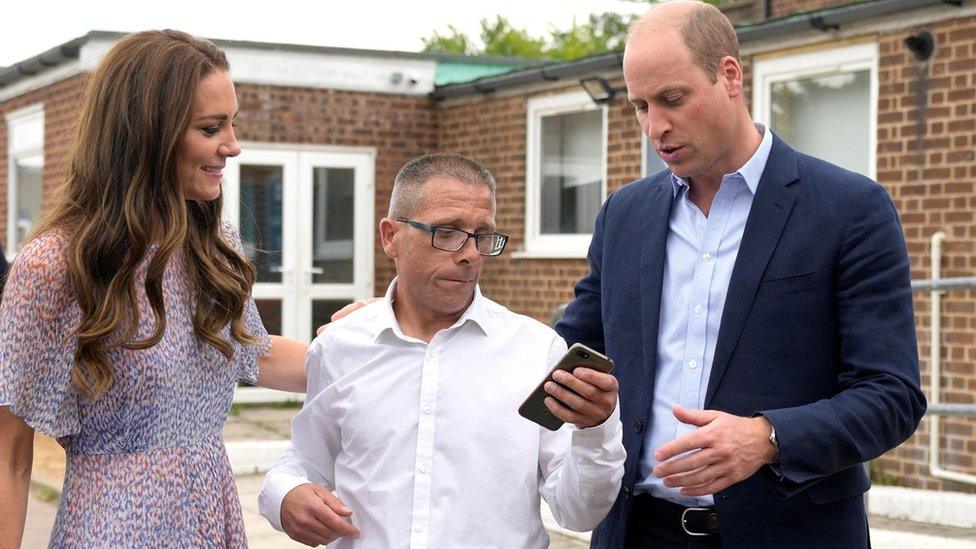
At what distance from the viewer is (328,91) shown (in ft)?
43.9

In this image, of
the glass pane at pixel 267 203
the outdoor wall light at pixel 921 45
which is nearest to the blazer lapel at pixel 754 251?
the outdoor wall light at pixel 921 45

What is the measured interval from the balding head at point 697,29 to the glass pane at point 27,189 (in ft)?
41.4

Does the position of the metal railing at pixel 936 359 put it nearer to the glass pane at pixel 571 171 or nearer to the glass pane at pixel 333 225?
the glass pane at pixel 571 171

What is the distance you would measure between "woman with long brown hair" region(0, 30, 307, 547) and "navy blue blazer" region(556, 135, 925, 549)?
A: 92cm

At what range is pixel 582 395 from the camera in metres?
2.39

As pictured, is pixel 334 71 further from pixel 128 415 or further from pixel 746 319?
pixel 746 319

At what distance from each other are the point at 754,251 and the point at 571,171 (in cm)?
926

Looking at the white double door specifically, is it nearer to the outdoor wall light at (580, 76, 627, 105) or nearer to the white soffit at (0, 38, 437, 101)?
the white soffit at (0, 38, 437, 101)

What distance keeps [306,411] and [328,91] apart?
10.7 metres

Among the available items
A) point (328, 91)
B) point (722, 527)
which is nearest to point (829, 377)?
point (722, 527)

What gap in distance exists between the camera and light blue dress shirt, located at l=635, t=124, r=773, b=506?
2.76 metres

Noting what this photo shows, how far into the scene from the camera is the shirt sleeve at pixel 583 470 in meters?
2.54

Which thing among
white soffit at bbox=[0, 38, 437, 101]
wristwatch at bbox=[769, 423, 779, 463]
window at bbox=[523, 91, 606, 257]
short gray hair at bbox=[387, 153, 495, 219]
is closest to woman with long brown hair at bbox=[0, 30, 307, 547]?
short gray hair at bbox=[387, 153, 495, 219]

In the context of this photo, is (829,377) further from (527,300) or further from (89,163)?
(527,300)
